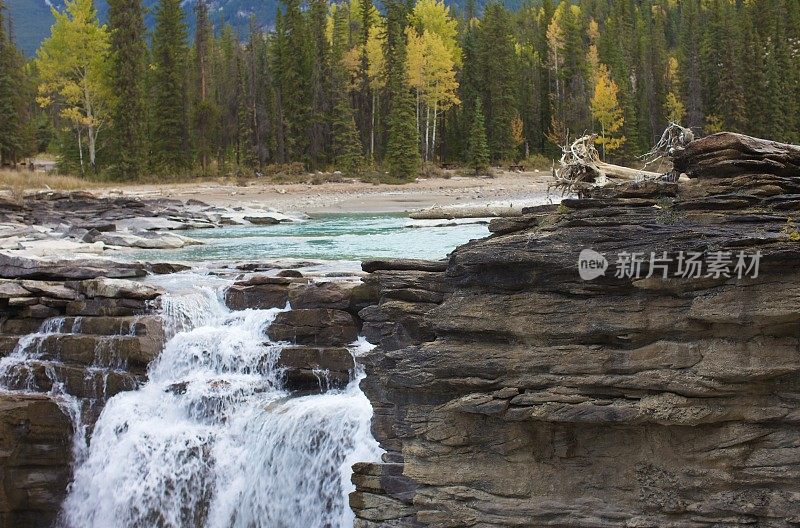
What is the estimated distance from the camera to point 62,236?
23.7 m

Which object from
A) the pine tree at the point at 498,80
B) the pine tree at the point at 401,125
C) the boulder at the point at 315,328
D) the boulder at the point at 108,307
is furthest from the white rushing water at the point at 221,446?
the pine tree at the point at 498,80

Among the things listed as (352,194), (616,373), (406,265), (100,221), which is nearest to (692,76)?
(352,194)

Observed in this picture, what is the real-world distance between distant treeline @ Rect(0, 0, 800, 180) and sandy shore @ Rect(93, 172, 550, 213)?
409cm

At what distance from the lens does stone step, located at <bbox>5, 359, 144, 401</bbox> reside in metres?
12.4

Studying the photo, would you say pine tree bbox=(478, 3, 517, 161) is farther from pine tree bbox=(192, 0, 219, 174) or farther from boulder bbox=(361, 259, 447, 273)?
boulder bbox=(361, 259, 447, 273)

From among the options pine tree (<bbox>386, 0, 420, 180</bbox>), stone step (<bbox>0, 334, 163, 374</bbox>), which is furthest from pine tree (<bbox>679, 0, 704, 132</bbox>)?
stone step (<bbox>0, 334, 163, 374</bbox>)

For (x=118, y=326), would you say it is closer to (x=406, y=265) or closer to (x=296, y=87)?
(x=406, y=265)

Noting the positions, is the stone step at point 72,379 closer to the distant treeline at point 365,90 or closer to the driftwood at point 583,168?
the driftwood at point 583,168

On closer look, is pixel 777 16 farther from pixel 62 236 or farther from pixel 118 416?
pixel 118 416

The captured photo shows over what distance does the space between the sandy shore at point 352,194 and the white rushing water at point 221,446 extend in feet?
75.2

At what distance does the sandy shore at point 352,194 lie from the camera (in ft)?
122

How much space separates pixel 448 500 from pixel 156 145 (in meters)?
45.1

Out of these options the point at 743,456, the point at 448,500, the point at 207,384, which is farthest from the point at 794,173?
the point at 207,384

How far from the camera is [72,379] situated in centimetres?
1252
